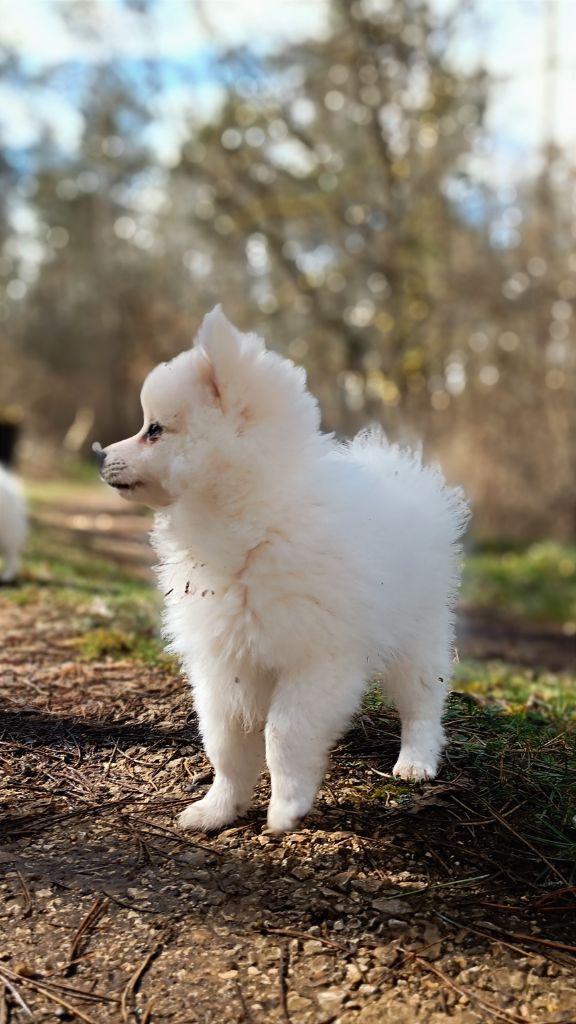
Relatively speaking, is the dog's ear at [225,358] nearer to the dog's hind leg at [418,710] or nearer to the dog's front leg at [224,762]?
the dog's front leg at [224,762]

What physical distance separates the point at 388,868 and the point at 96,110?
2818 centimetres

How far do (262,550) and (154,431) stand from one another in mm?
541

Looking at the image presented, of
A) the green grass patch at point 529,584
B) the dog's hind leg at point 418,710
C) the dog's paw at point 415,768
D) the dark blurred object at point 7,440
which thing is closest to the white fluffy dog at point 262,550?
the dog's hind leg at point 418,710

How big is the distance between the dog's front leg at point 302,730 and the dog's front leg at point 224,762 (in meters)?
0.27

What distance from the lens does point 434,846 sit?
3.21 meters

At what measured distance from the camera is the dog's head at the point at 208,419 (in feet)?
10.0

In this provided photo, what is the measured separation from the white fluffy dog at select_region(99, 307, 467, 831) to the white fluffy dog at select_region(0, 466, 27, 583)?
19.3ft

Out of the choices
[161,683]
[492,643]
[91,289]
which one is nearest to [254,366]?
[161,683]

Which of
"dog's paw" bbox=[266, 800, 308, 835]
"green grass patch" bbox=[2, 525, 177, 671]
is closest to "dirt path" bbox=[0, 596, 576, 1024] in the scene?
"dog's paw" bbox=[266, 800, 308, 835]

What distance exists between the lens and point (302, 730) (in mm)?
2988

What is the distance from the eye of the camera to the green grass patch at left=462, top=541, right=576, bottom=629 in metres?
12.8

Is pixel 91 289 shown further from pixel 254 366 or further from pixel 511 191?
pixel 254 366

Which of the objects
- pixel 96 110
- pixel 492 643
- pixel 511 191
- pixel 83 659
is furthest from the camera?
pixel 96 110

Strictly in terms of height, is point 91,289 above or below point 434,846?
above
